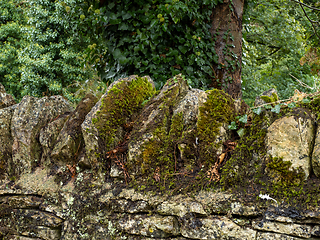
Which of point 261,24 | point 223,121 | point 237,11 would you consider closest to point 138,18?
point 237,11

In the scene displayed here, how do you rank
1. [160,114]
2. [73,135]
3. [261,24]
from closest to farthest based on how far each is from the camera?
[160,114]
[73,135]
[261,24]

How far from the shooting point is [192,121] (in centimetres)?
211

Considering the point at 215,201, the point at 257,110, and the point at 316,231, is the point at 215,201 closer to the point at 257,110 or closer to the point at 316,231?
the point at 316,231

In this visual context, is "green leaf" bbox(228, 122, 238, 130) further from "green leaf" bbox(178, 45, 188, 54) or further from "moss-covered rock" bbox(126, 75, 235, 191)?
"green leaf" bbox(178, 45, 188, 54)

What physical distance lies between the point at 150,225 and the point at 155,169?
42 centimetres

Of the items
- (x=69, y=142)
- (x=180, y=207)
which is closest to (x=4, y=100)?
(x=69, y=142)

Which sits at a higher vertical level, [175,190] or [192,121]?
[192,121]

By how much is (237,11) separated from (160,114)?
10.7 feet

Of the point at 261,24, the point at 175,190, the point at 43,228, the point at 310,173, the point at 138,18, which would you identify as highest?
the point at 261,24

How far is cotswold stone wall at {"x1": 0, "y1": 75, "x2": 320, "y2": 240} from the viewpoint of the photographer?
167cm

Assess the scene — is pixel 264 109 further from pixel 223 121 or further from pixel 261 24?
pixel 261 24

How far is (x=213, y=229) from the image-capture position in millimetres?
1738

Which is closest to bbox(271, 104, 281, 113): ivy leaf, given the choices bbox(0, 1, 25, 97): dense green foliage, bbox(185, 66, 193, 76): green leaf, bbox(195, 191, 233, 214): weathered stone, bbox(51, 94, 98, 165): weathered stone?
bbox(195, 191, 233, 214): weathered stone

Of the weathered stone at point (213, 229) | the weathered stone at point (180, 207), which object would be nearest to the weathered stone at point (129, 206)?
the weathered stone at point (180, 207)
